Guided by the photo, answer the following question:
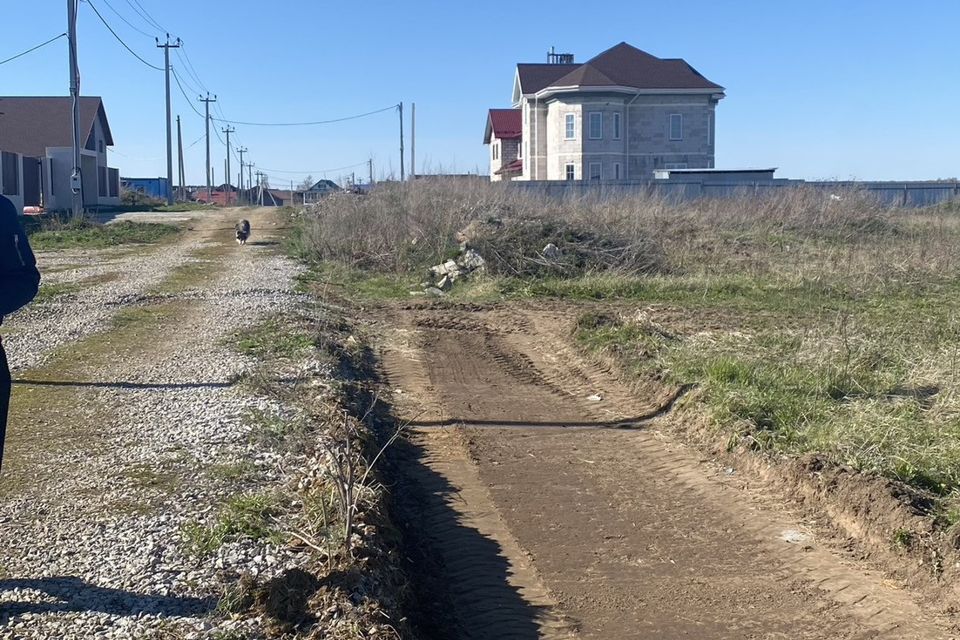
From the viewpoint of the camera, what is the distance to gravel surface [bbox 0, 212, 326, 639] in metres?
4.27

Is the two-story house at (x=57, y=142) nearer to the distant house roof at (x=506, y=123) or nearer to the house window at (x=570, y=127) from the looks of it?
the distant house roof at (x=506, y=123)

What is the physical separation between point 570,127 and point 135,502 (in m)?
46.9

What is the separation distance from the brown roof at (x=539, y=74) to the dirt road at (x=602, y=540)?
4528 cm

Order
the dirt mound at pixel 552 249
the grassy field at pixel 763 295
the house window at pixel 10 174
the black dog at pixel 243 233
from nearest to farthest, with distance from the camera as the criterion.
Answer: the grassy field at pixel 763 295 → the dirt mound at pixel 552 249 → the black dog at pixel 243 233 → the house window at pixel 10 174

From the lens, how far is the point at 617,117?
168 feet

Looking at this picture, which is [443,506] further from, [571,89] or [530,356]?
[571,89]

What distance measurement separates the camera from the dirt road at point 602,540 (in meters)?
5.03

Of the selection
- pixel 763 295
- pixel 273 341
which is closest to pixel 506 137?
pixel 763 295

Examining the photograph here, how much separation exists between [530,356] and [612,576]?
723 centimetres

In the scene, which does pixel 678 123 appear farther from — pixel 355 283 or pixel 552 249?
pixel 355 283

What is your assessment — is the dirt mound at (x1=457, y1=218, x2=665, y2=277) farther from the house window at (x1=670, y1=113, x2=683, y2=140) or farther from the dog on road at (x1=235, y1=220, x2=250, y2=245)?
the house window at (x1=670, y1=113, x2=683, y2=140)

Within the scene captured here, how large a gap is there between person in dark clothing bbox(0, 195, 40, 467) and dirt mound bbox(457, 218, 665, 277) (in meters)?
16.1

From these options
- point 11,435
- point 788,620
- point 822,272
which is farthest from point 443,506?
point 822,272

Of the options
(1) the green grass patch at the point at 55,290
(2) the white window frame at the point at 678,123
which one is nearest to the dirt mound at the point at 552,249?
(1) the green grass patch at the point at 55,290
